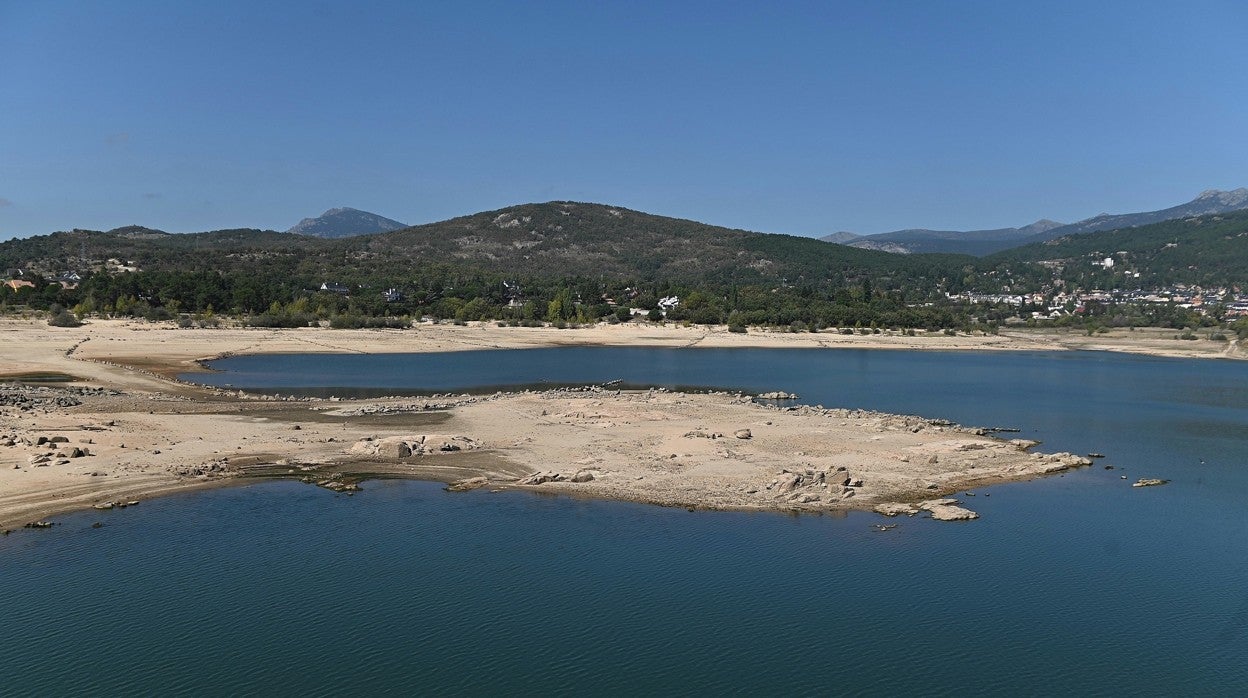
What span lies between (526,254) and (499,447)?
152419mm

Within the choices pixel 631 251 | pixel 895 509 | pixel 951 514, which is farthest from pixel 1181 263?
pixel 895 509

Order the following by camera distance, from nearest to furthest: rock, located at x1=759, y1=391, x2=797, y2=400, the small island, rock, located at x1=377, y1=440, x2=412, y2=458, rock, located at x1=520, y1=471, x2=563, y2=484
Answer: the small island → rock, located at x1=520, y1=471, x2=563, y2=484 → rock, located at x1=377, y1=440, x2=412, y2=458 → rock, located at x1=759, y1=391, x2=797, y2=400

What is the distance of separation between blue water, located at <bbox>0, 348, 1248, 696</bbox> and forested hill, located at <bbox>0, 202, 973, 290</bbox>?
330 feet

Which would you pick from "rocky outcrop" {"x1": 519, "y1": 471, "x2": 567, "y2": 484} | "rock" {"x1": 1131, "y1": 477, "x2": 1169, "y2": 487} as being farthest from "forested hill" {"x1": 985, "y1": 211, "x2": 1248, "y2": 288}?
"rocky outcrop" {"x1": 519, "y1": 471, "x2": 567, "y2": 484}

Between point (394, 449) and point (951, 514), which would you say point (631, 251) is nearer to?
point (394, 449)

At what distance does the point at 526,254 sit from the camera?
178 m

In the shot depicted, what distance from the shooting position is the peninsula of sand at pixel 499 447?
74.0 feet

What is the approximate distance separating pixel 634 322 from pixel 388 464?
242ft

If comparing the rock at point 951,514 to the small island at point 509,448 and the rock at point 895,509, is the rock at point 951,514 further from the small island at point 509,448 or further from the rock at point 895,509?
the rock at point 895,509

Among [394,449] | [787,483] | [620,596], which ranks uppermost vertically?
[394,449]

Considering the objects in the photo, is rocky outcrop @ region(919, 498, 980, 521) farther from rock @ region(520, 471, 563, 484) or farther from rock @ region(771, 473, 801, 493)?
rock @ region(520, 471, 563, 484)

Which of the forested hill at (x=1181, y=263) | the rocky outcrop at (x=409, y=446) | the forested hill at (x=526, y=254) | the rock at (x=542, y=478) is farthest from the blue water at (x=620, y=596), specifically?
the forested hill at (x=1181, y=263)

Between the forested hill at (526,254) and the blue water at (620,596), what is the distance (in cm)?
10058

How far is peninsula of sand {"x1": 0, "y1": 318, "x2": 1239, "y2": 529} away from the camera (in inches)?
888
